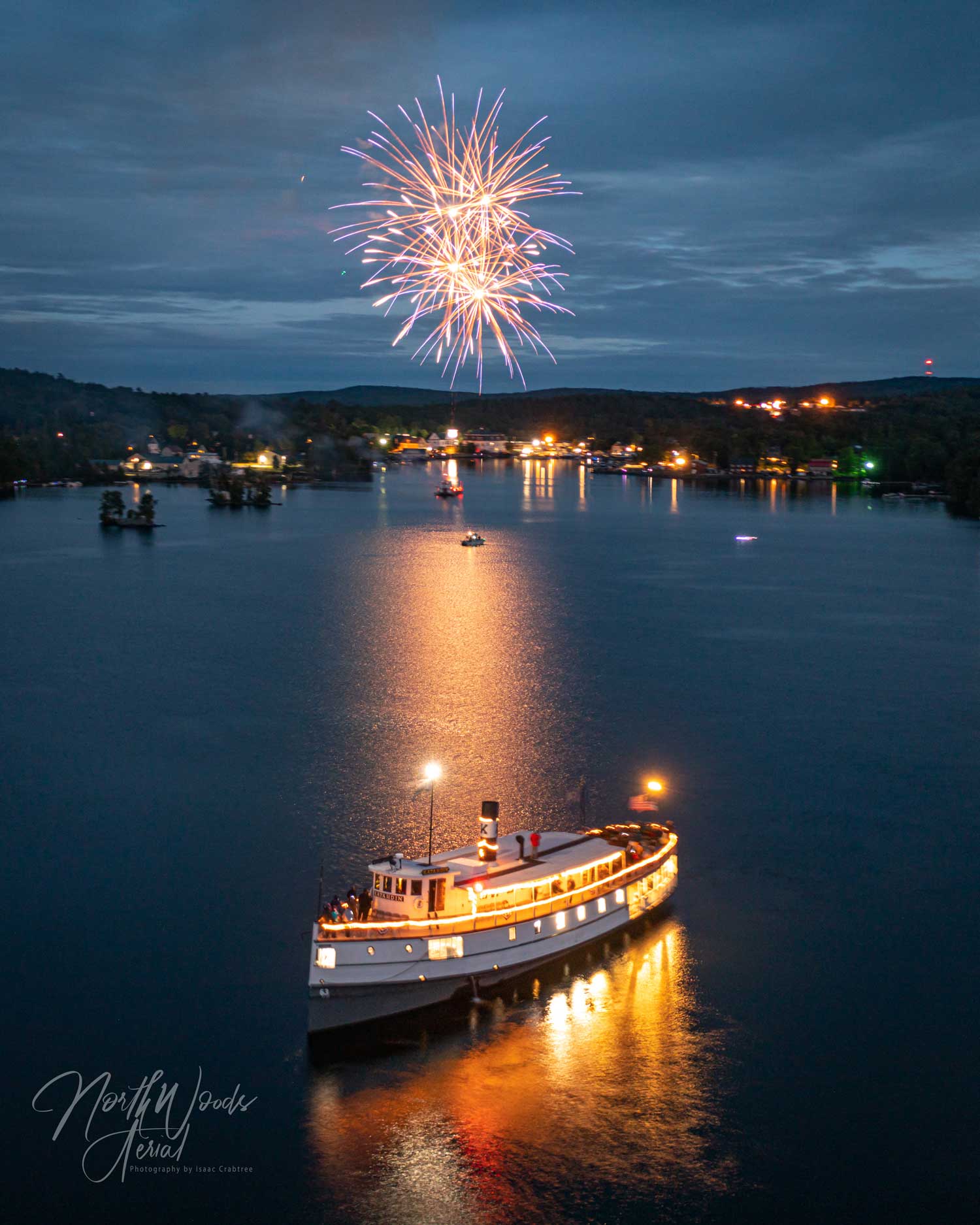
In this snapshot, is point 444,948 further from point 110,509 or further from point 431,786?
point 110,509

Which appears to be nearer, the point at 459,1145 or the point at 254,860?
the point at 459,1145

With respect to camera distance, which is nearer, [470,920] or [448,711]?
[470,920]

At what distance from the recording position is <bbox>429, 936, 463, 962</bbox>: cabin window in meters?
12.7

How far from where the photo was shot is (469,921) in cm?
1300

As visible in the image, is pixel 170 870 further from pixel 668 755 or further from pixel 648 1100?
pixel 668 755

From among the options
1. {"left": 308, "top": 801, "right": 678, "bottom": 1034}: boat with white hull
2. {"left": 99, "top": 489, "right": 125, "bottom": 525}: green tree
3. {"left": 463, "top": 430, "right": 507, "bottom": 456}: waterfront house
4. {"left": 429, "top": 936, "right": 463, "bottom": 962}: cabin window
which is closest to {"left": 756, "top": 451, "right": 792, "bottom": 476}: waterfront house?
{"left": 463, "top": 430, "right": 507, "bottom": 456}: waterfront house

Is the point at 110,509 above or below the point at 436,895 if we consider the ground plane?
above

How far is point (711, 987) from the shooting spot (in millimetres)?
13789

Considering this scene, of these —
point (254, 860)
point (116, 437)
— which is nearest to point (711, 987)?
point (254, 860)

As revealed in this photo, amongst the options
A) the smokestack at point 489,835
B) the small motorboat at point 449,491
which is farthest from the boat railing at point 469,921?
the small motorboat at point 449,491

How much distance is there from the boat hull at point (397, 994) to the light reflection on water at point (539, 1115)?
0.27m

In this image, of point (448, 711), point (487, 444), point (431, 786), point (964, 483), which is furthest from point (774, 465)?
point (431, 786)

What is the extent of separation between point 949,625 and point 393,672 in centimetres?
1795
